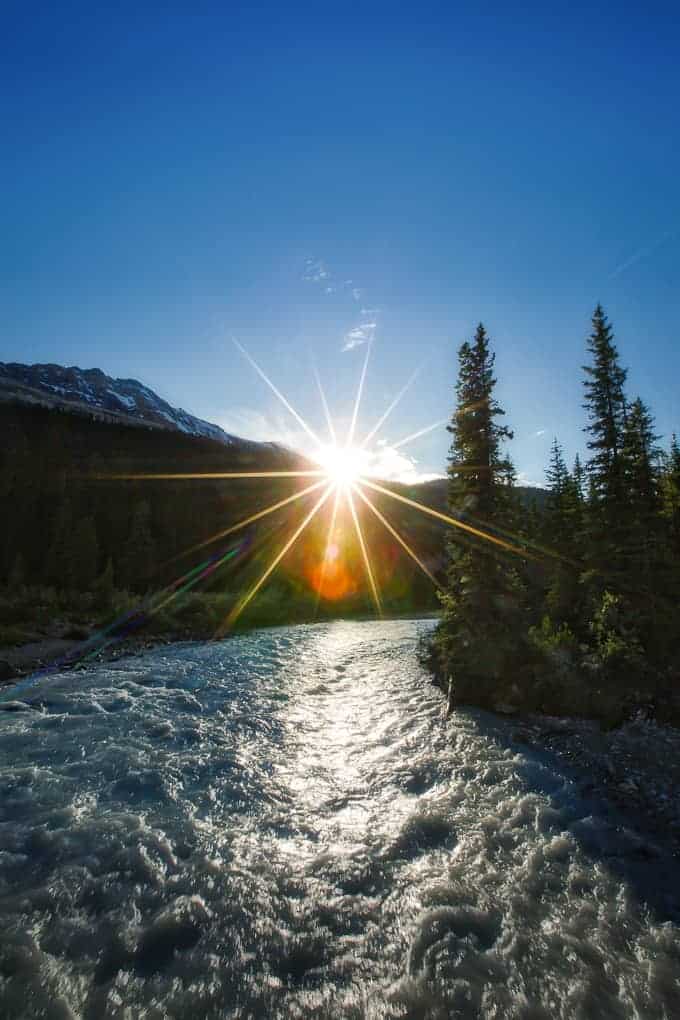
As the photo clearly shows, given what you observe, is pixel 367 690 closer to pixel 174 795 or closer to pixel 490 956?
pixel 174 795

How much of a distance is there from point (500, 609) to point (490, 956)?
1202 centimetres

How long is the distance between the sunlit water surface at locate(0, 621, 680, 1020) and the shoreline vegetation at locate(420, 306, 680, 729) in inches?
120

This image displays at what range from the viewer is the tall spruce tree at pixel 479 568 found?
16.1m

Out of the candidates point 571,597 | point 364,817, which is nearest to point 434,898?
point 364,817

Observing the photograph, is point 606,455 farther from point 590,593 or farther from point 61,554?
point 61,554

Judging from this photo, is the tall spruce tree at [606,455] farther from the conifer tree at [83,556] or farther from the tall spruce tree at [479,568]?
the conifer tree at [83,556]

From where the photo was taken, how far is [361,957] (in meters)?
5.61

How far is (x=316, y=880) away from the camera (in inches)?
273

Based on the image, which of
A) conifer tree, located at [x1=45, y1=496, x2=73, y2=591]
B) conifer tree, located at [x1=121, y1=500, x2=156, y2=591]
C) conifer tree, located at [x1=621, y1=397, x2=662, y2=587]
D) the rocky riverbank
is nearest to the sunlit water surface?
the rocky riverbank

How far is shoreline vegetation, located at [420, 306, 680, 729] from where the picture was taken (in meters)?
14.6

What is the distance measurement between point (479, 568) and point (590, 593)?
620 centimetres

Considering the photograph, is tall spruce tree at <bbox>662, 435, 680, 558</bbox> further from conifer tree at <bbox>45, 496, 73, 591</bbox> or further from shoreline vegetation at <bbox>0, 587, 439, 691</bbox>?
conifer tree at <bbox>45, 496, 73, 591</bbox>

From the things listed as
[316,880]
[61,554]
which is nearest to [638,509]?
[316,880]

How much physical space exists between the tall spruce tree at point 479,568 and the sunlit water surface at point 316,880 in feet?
10.8
